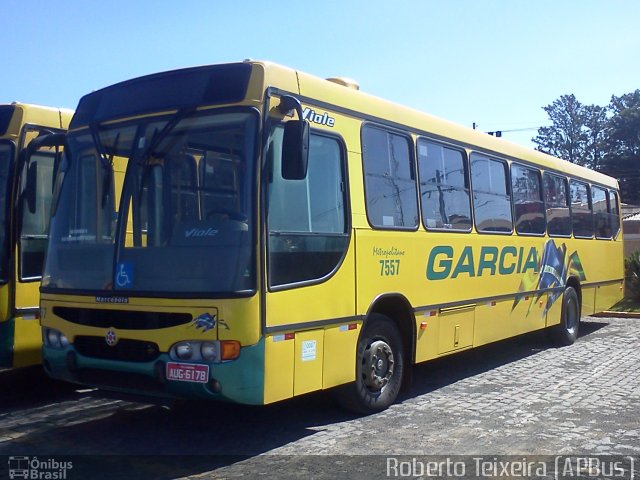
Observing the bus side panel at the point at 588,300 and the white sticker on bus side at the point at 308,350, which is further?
the bus side panel at the point at 588,300

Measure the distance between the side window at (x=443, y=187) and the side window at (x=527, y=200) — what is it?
176cm

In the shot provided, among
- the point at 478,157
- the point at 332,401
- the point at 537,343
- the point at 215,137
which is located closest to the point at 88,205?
the point at 215,137

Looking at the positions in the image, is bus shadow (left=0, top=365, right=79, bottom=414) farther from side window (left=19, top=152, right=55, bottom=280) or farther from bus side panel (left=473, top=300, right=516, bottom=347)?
bus side panel (left=473, top=300, right=516, bottom=347)

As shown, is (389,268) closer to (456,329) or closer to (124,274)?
(456,329)

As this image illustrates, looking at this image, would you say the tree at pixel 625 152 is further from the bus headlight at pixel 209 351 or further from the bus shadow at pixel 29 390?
the bus headlight at pixel 209 351

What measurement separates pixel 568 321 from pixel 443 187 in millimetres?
5235

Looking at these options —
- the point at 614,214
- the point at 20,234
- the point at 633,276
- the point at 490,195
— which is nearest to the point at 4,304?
the point at 20,234

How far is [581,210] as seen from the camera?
1383 centimetres

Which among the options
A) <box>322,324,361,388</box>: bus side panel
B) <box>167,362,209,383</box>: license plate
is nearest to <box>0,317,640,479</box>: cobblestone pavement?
<box>322,324,361,388</box>: bus side panel

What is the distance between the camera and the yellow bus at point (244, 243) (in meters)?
6.00

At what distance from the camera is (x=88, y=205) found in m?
6.82

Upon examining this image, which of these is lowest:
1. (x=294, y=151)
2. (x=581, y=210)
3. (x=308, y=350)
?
(x=308, y=350)

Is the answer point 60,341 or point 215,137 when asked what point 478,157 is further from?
point 60,341

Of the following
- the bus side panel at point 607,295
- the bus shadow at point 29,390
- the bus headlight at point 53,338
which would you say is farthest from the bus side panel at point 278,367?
the bus side panel at point 607,295
